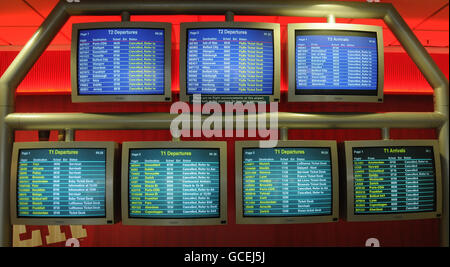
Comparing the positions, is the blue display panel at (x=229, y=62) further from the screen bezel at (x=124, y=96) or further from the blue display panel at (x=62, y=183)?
the blue display panel at (x=62, y=183)

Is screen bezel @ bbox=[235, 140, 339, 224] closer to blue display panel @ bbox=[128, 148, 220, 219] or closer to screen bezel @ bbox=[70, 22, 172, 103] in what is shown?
blue display panel @ bbox=[128, 148, 220, 219]

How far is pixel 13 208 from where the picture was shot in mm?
1929

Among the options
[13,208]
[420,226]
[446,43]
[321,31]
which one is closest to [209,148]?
[321,31]

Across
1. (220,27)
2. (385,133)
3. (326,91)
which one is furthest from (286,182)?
(220,27)

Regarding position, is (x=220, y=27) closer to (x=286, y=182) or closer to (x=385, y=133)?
(x=286, y=182)

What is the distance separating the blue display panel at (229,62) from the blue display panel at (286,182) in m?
0.42

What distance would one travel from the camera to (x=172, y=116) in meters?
2.00

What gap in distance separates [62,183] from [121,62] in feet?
2.75

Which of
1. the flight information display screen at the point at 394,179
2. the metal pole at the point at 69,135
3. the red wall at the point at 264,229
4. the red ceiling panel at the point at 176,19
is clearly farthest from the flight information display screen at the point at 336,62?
the metal pole at the point at 69,135

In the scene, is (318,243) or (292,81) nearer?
(292,81)

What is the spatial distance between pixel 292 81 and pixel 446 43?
3.18 metres

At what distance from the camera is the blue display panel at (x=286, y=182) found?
1.95 m

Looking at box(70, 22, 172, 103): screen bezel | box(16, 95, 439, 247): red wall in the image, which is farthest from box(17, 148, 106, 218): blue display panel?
box(16, 95, 439, 247): red wall
